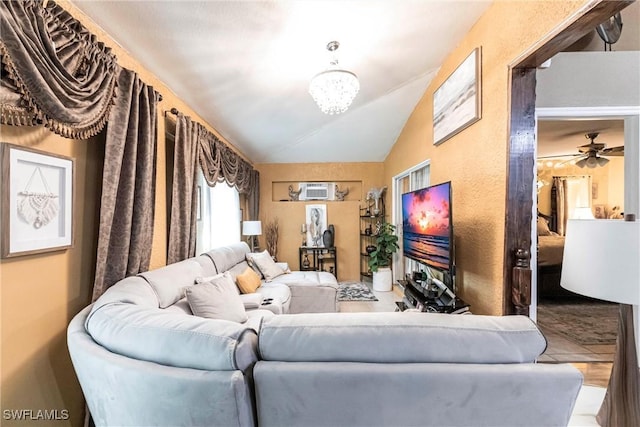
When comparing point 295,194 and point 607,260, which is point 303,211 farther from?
point 607,260

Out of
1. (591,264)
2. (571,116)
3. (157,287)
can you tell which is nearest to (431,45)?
(571,116)

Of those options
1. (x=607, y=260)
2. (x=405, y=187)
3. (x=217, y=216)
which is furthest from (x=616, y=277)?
(x=217, y=216)

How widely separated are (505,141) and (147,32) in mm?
2434

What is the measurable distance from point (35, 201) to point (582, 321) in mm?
4972

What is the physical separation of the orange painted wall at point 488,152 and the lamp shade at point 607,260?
787mm

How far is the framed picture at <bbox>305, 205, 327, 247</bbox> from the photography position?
5.86m

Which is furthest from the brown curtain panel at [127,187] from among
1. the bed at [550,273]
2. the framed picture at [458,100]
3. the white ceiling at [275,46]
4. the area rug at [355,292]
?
the bed at [550,273]

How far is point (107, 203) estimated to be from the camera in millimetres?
1638

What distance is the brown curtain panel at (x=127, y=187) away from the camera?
1636mm

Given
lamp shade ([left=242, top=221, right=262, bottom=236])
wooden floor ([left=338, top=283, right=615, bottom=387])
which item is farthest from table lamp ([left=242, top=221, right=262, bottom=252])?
wooden floor ([left=338, top=283, right=615, bottom=387])

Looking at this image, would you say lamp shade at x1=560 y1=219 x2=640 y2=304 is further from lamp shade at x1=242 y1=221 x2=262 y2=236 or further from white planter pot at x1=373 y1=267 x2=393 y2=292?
lamp shade at x1=242 y1=221 x2=262 y2=236

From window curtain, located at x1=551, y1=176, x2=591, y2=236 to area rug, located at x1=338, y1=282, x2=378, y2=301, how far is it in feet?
15.0

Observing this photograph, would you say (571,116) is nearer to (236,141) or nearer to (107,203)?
(107,203)

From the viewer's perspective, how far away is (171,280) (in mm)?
1989
